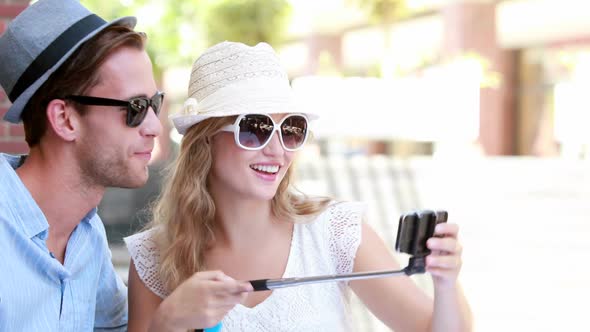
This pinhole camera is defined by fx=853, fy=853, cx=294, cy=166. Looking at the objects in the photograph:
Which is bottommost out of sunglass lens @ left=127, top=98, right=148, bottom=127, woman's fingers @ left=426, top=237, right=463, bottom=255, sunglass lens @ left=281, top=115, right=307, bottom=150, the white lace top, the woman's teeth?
the white lace top

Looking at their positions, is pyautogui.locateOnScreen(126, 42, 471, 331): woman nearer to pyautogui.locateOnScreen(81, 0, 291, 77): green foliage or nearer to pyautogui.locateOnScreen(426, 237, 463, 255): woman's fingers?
pyautogui.locateOnScreen(426, 237, 463, 255): woman's fingers

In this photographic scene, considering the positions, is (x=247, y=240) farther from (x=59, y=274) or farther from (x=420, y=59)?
(x=420, y=59)

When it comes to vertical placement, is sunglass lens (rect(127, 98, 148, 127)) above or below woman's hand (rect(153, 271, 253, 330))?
above

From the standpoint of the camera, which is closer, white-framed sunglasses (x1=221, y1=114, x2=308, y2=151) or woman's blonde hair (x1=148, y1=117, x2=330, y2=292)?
white-framed sunglasses (x1=221, y1=114, x2=308, y2=151)

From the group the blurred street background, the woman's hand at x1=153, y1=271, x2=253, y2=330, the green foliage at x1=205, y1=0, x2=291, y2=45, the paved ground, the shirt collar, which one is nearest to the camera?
the woman's hand at x1=153, y1=271, x2=253, y2=330

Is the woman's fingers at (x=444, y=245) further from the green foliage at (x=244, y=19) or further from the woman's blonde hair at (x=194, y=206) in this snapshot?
the green foliage at (x=244, y=19)

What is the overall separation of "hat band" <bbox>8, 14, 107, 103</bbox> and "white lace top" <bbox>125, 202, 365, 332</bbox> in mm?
603

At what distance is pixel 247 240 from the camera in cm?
233

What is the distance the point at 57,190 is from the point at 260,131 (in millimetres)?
529

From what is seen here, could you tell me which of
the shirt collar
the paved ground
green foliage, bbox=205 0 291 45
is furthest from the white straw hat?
green foliage, bbox=205 0 291 45

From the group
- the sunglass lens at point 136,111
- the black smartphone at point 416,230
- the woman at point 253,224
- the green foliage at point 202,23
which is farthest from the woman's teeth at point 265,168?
the green foliage at point 202,23

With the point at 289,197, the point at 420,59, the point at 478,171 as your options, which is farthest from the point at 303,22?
the point at 289,197

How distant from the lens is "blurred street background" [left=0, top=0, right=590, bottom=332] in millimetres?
6602

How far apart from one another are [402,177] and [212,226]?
11.7 feet
